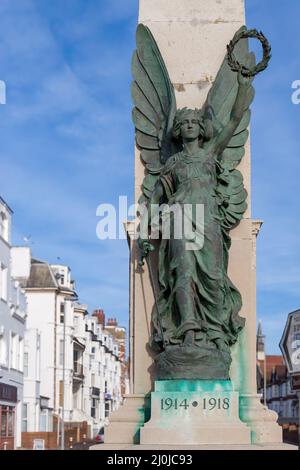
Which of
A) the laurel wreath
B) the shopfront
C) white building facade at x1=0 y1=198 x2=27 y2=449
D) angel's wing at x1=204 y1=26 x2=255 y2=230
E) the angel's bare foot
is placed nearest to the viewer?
the angel's bare foot

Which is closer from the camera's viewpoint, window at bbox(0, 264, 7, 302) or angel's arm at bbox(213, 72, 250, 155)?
angel's arm at bbox(213, 72, 250, 155)

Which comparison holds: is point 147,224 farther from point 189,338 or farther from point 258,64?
point 258,64

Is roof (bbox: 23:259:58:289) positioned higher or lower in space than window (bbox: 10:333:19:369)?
higher

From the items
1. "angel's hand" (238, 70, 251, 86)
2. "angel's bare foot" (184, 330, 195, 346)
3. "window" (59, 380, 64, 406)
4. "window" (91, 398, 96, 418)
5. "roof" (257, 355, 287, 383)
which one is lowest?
"window" (91, 398, 96, 418)

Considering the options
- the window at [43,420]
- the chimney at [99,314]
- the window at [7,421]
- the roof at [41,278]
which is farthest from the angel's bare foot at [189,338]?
the chimney at [99,314]

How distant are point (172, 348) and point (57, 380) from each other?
59.4m

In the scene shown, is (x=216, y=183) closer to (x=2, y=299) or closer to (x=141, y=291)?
(x=141, y=291)

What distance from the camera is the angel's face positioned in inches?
410

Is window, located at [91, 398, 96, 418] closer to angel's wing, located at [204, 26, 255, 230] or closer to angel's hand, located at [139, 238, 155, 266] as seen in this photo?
angel's wing, located at [204, 26, 255, 230]

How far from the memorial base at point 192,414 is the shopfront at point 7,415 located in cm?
3599

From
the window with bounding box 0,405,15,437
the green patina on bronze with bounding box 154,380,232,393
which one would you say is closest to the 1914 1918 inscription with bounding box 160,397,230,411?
the green patina on bronze with bounding box 154,380,232,393

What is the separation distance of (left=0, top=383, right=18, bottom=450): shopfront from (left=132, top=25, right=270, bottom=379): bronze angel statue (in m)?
35.5

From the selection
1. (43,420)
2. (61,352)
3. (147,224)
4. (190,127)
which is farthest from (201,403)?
(61,352)

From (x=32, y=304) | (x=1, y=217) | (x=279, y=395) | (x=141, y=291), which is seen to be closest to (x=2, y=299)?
(x=1, y=217)
